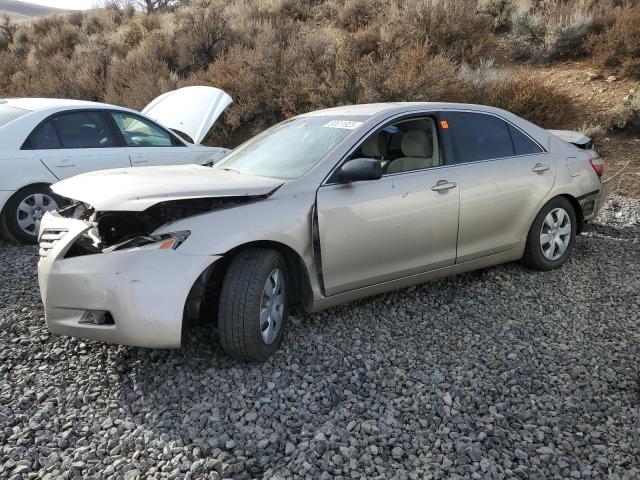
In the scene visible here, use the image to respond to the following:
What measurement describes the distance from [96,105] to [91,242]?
3983mm

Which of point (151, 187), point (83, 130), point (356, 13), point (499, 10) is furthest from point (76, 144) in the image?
point (499, 10)

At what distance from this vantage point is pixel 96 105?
708 centimetres

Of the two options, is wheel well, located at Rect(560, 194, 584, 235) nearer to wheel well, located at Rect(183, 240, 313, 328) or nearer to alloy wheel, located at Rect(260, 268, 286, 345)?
wheel well, located at Rect(183, 240, 313, 328)

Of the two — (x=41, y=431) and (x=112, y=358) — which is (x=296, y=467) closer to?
(x=41, y=431)

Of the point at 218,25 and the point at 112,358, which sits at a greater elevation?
the point at 218,25

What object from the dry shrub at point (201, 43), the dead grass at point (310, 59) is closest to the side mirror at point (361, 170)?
the dead grass at point (310, 59)

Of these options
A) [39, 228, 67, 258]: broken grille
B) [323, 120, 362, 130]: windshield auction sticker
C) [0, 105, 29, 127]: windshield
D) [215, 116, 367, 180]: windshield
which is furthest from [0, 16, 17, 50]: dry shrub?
[323, 120, 362, 130]: windshield auction sticker

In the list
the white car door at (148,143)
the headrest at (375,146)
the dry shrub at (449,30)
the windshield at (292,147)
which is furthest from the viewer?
the dry shrub at (449,30)

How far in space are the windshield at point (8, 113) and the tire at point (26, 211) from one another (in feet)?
2.61

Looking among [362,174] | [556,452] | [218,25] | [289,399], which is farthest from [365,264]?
[218,25]

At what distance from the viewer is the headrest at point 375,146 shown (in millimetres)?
4375

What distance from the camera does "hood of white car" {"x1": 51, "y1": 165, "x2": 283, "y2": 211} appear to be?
345 centimetres

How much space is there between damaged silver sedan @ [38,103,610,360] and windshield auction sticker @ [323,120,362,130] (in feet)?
0.07

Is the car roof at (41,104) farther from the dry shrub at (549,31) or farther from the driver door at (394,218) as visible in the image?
the dry shrub at (549,31)
